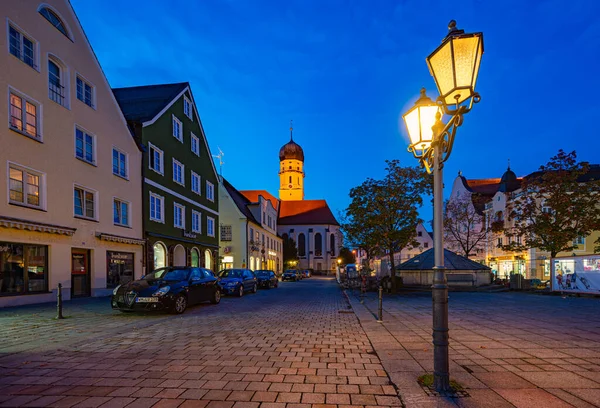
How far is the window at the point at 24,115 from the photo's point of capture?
14.5m

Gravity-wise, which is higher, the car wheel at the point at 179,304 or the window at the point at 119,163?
the window at the point at 119,163

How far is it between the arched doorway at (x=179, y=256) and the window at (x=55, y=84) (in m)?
13.6

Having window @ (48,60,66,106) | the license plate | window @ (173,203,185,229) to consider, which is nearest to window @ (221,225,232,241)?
window @ (173,203,185,229)

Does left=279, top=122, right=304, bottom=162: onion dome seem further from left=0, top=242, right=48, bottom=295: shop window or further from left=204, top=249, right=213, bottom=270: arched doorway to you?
left=0, top=242, right=48, bottom=295: shop window

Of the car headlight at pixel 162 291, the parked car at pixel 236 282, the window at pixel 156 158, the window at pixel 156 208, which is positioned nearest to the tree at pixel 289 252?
the window at pixel 156 208

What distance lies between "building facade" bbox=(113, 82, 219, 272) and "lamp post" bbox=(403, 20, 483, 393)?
2118cm

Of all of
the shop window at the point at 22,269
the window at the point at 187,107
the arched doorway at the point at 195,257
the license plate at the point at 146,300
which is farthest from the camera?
the arched doorway at the point at 195,257

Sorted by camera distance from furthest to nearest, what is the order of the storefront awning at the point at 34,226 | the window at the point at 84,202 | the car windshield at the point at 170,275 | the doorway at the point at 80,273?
1. the window at the point at 84,202
2. the doorway at the point at 80,273
3. the storefront awning at the point at 34,226
4. the car windshield at the point at 170,275

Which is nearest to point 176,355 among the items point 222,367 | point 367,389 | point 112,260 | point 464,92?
point 222,367

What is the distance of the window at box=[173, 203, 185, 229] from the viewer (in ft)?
91.4

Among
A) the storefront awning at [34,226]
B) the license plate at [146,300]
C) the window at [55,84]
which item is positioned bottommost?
the license plate at [146,300]

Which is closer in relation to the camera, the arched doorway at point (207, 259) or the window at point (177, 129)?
the window at point (177, 129)

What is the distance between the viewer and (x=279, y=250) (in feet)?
222

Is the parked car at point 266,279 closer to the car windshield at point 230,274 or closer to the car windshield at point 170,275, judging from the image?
the car windshield at point 230,274
